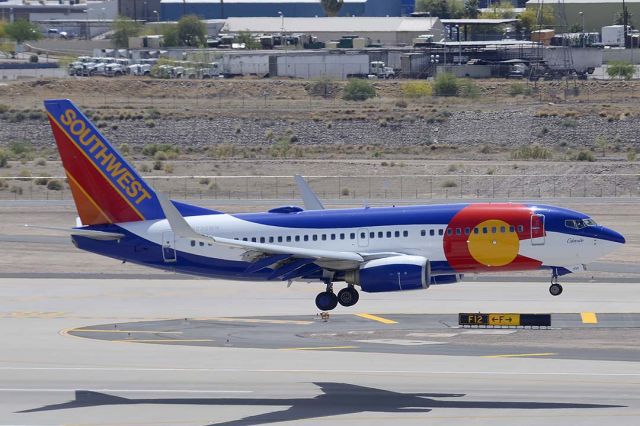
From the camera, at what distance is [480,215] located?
179 ft

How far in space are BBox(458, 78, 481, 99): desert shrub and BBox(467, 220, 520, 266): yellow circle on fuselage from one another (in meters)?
123

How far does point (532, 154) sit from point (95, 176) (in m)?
85.1

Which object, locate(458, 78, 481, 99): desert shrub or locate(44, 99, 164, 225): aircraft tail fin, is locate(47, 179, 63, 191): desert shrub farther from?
locate(458, 78, 481, 99): desert shrub

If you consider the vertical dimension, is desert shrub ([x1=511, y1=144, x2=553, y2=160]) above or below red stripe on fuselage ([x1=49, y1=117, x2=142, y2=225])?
below

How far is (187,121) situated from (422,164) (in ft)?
146

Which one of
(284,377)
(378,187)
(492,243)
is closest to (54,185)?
(378,187)

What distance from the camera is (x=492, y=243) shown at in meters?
54.2

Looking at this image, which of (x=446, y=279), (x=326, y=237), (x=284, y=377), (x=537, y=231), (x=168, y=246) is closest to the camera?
(x=284, y=377)

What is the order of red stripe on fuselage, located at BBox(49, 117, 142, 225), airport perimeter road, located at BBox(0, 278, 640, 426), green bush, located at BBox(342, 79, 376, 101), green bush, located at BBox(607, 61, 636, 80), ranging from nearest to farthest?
airport perimeter road, located at BBox(0, 278, 640, 426) → red stripe on fuselage, located at BBox(49, 117, 142, 225) → green bush, located at BBox(342, 79, 376, 101) → green bush, located at BBox(607, 61, 636, 80)

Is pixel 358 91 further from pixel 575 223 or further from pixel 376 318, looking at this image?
pixel 575 223

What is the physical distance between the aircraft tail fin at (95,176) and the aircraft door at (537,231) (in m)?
17.0

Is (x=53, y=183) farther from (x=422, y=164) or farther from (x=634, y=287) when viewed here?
(x=634, y=287)

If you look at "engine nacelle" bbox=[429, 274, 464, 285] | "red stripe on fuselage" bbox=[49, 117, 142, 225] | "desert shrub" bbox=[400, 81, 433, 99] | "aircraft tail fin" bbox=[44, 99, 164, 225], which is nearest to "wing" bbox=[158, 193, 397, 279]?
"engine nacelle" bbox=[429, 274, 464, 285]

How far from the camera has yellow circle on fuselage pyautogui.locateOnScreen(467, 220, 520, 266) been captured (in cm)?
5419
